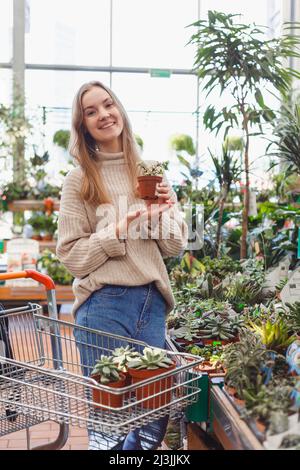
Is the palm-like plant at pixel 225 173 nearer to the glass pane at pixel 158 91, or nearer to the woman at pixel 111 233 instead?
the woman at pixel 111 233

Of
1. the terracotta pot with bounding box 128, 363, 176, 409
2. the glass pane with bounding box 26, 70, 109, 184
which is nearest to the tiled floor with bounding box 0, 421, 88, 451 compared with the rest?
the terracotta pot with bounding box 128, 363, 176, 409

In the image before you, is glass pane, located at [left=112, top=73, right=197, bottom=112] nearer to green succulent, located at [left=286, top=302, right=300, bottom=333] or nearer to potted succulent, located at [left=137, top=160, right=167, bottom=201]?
green succulent, located at [left=286, top=302, right=300, bottom=333]

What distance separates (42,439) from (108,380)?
2072mm

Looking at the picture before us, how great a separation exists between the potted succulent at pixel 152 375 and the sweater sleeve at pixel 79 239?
0.45m

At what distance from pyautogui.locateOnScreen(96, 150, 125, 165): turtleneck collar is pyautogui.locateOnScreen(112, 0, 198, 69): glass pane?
26.6 feet

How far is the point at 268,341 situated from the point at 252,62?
2.53 metres

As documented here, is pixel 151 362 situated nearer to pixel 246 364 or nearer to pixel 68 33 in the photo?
pixel 246 364

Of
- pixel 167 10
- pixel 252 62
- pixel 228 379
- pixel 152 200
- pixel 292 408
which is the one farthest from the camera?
pixel 167 10

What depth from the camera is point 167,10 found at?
10031 mm

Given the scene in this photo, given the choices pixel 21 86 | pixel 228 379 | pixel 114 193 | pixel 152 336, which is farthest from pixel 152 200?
pixel 21 86

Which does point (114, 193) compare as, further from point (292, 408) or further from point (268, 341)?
point (292, 408)

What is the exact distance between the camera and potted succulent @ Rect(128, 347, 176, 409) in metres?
1.65

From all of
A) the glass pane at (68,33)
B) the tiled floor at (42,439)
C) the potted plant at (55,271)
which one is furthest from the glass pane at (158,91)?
the tiled floor at (42,439)

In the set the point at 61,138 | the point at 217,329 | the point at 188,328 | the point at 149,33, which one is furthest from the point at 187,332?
the point at 149,33
